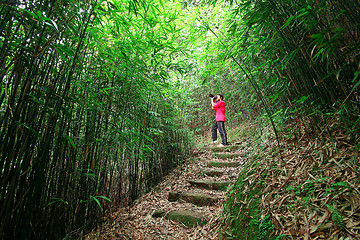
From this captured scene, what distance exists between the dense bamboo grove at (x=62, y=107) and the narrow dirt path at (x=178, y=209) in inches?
11.7

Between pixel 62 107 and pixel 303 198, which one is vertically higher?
pixel 62 107

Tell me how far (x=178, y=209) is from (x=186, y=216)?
0.94 feet

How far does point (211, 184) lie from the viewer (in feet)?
8.14

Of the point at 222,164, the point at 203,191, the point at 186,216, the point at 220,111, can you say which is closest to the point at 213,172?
the point at 222,164

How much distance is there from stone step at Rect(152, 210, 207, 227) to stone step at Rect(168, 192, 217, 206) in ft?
0.76

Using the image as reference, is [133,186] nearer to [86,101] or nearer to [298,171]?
[86,101]

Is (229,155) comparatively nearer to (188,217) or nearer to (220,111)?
(220,111)

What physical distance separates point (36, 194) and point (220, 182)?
2165 mm

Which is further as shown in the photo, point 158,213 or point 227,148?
point 227,148

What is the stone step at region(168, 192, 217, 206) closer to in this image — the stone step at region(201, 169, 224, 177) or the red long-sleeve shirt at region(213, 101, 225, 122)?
the stone step at region(201, 169, 224, 177)

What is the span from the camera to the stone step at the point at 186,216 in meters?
1.79

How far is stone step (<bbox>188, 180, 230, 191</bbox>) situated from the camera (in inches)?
92.9

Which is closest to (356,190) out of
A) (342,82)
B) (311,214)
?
(311,214)

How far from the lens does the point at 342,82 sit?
1059 millimetres
